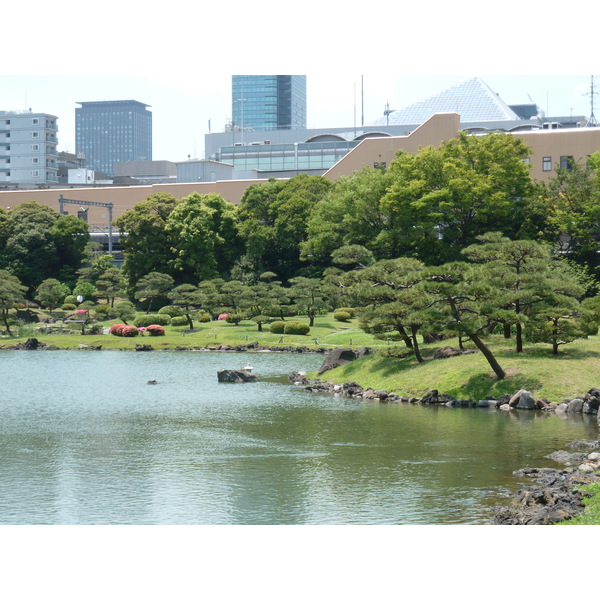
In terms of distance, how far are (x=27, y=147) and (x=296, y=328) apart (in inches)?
3485

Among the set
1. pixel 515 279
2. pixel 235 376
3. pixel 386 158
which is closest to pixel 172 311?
pixel 235 376

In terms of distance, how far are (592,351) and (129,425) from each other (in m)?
16.4

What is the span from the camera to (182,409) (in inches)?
1104

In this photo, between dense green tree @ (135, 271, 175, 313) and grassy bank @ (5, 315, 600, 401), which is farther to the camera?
dense green tree @ (135, 271, 175, 313)

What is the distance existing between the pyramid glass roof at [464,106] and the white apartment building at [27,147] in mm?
52406

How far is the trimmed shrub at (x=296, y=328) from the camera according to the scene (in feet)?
173

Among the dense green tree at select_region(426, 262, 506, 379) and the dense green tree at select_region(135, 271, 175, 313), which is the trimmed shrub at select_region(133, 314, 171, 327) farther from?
the dense green tree at select_region(426, 262, 506, 379)

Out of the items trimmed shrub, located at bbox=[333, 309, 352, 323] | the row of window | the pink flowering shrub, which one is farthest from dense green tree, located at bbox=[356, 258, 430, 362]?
the row of window

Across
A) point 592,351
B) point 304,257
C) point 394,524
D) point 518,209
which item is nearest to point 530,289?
point 592,351

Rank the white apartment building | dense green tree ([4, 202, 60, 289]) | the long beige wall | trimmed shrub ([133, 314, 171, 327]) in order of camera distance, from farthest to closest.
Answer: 1. the white apartment building
2. the long beige wall
3. dense green tree ([4, 202, 60, 289])
4. trimmed shrub ([133, 314, 171, 327])

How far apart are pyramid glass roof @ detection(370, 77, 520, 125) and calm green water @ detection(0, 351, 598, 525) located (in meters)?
95.0

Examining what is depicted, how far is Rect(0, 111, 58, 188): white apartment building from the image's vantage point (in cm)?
12675

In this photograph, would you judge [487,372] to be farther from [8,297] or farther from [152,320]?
[8,297]

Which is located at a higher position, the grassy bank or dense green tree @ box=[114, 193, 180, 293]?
dense green tree @ box=[114, 193, 180, 293]
